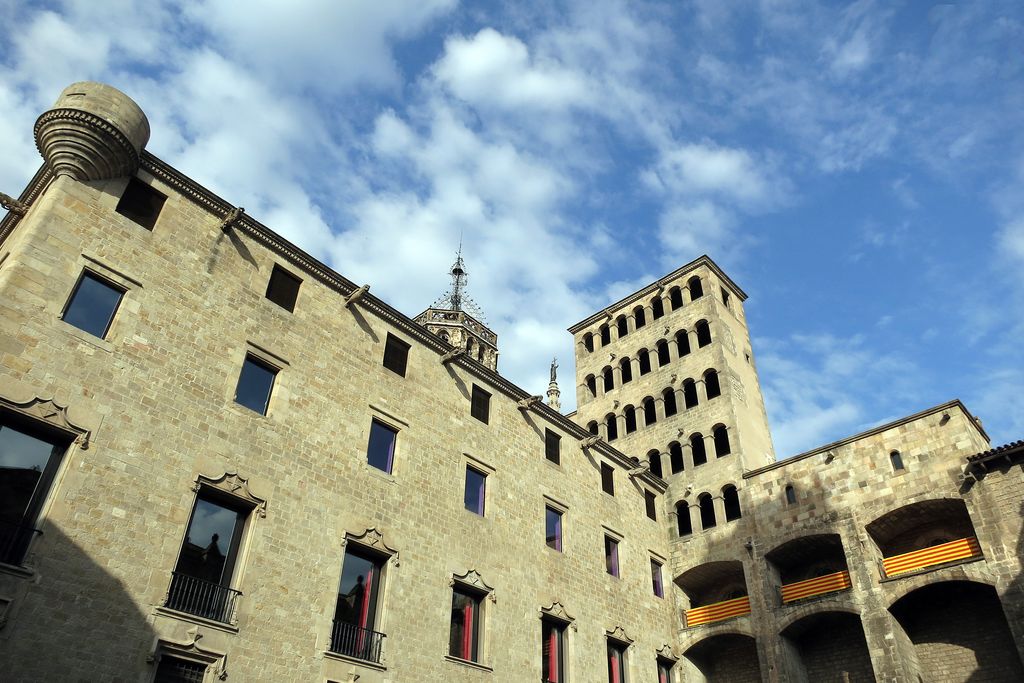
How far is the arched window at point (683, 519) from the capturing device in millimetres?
32406

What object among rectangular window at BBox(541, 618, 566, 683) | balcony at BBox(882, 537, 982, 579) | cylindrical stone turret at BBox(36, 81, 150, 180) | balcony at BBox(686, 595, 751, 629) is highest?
cylindrical stone turret at BBox(36, 81, 150, 180)

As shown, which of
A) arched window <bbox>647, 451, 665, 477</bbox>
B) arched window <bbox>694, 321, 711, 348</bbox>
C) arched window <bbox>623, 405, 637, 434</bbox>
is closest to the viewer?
arched window <bbox>647, 451, 665, 477</bbox>

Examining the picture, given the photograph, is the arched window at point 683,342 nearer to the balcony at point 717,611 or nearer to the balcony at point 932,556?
the balcony at point 717,611

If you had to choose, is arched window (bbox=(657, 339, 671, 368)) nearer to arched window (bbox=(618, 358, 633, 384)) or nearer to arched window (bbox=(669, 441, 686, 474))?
arched window (bbox=(618, 358, 633, 384))

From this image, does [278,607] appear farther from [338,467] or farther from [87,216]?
[87,216]

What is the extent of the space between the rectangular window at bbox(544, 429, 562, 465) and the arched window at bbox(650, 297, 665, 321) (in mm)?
13980

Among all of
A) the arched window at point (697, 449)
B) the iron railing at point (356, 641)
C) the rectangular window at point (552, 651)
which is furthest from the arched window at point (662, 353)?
the iron railing at point (356, 641)

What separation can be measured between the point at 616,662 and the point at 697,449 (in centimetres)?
1148

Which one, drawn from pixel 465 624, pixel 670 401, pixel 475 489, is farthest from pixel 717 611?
pixel 465 624

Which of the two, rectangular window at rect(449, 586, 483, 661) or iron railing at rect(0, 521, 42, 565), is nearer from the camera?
iron railing at rect(0, 521, 42, 565)

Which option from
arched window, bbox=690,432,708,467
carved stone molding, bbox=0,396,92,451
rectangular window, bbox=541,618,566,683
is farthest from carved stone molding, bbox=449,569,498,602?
arched window, bbox=690,432,708,467

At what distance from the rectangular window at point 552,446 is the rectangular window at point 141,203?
50.8ft

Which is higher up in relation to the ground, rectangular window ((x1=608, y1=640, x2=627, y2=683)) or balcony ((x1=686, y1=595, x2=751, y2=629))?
balcony ((x1=686, y1=595, x2=751, y2=629))

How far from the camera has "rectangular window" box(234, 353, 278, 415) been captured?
1891cm
